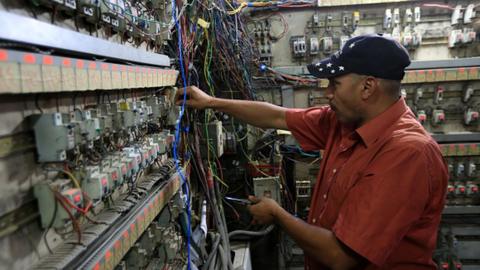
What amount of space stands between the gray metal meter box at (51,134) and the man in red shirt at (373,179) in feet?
3.08

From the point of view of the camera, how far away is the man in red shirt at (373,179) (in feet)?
3.94

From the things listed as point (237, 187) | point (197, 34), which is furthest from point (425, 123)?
point (197, 34)

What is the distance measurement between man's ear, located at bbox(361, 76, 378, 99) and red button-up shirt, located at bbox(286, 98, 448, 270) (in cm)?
10

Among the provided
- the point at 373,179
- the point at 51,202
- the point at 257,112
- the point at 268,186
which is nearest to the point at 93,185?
the point at 51,202

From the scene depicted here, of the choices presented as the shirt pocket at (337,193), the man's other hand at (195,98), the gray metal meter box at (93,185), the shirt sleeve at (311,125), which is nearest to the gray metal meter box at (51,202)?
the gray metal meter box at (93,185)

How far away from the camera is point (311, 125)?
6.25ft

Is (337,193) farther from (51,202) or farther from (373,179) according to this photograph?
(51,202)

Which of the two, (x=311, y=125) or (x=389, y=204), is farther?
(x=311, y=125)

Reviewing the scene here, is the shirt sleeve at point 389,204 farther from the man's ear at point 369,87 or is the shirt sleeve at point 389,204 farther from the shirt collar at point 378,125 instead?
the man's ear at point 369,87

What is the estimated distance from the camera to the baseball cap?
1313 mm

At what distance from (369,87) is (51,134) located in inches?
44.1

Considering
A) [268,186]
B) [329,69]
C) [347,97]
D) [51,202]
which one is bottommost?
[268,186]

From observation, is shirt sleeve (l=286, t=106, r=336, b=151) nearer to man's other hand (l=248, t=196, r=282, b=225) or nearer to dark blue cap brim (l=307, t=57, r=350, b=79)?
dark blue cap brim (l=307, t=57, r=350, b=79)

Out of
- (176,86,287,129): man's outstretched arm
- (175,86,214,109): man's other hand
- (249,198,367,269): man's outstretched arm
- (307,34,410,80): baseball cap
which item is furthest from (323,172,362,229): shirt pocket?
(175,86,214,109): man's other hand
